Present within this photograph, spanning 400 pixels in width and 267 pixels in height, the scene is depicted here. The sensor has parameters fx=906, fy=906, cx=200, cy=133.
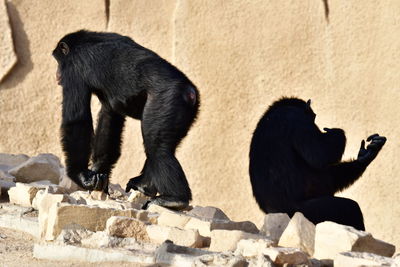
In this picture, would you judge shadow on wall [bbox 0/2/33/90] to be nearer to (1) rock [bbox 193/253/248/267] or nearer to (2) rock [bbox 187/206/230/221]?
(2) rock [bbox 187/206/230/221]

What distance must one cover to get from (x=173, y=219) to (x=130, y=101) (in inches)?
57.2

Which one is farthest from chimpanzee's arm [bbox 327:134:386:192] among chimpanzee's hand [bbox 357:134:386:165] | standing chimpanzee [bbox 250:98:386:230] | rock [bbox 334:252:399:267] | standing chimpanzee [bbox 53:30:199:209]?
rock [bbox 334:252:399:267]

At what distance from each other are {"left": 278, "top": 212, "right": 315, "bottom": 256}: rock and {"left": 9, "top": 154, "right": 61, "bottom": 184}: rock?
129 inches

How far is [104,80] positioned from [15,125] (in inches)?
180

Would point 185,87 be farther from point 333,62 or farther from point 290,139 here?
point 333,62

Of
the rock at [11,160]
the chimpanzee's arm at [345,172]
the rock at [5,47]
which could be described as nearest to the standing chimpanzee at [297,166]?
the chimpanzee's arm at [345,172]

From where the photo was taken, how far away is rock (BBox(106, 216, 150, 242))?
4.20 m

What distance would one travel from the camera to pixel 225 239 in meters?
4.08

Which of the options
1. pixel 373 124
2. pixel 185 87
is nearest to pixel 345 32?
pixel 373 124

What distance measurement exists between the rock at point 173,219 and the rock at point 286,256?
1.08m

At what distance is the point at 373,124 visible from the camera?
8.98m

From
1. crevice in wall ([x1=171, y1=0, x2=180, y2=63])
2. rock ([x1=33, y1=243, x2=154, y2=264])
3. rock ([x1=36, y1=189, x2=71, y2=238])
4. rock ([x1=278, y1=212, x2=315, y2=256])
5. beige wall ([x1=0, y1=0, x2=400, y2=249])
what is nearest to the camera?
rock ([x1=33, y1=243, x2=154, y2=264])

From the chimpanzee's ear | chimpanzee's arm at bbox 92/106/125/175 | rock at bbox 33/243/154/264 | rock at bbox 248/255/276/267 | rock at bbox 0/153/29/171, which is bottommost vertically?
rock at bbox 33/243/154/264

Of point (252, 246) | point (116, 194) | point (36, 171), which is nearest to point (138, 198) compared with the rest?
point (116, 194)
